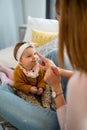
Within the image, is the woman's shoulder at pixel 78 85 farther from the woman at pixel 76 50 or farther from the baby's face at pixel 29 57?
the baby's face at pixel 29 57

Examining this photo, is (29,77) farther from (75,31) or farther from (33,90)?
(75,31)

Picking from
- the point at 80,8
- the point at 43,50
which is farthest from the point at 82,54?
the point at 43,50

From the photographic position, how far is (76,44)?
65 centimetres

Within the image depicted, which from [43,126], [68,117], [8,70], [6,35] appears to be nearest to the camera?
[68,117]

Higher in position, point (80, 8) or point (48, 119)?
point (80, 8)

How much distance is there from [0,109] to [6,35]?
1782 millimetres

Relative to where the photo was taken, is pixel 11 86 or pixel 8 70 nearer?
pixel 11 86

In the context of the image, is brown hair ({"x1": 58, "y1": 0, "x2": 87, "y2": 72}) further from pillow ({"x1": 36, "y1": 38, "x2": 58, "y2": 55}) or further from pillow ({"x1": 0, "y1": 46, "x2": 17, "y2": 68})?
pillow ({"x1": 0, "y1": 46, "x2": 17, "y2": 68})

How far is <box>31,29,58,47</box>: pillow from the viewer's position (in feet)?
6.25

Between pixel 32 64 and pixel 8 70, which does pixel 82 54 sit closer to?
pixel 32 64

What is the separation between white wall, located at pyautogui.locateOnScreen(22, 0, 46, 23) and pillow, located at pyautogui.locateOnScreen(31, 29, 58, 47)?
69 cm

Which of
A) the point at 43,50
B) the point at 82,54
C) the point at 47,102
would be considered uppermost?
the point at 82,54

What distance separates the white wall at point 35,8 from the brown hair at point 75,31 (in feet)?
6.45

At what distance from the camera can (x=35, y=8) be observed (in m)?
2.62
